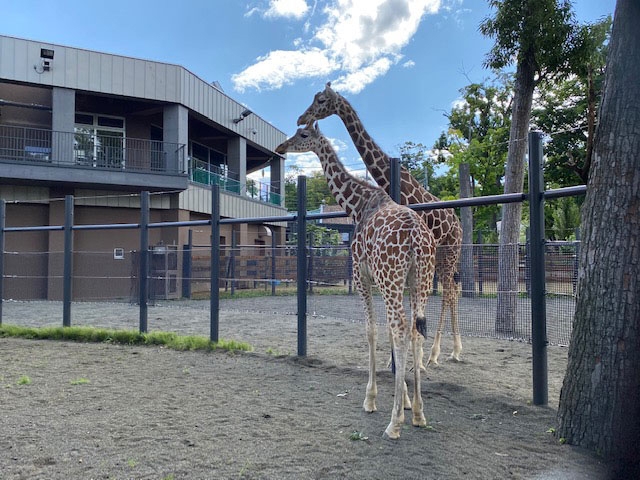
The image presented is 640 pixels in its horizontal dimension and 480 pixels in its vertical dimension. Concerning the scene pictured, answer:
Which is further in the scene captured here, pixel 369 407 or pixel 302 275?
pixel 302 275

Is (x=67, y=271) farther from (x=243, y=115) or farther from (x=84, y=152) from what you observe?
(x=243, y=115)

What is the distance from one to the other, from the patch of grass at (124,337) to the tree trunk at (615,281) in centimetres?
491

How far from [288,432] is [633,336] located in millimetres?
2556

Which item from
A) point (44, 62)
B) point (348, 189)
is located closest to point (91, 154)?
point (44, 62)

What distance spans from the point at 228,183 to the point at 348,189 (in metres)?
17.8

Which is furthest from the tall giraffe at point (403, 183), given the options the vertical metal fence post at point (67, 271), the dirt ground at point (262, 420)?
the vertical metal fence post at point (67, 271)

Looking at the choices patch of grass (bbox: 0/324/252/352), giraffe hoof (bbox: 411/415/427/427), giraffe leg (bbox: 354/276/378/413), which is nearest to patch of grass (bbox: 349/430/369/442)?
giraffe hoof (bbox: 411/415/427/427)

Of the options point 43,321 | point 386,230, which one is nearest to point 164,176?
point 43,321

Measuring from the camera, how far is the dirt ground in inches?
130

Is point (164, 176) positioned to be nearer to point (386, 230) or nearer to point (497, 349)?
point (497, 349)

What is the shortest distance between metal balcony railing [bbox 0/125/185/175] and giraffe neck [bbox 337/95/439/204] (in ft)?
40.8

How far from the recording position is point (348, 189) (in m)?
5.45

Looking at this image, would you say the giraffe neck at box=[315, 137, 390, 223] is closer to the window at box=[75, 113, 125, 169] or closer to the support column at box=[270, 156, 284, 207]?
the window at box=[75, 113, 125, 169]

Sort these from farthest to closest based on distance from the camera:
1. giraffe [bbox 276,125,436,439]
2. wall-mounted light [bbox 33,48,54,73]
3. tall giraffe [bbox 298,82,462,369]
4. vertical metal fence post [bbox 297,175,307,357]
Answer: wall-mounted light [bbox 33,48,54,73], vertical metal fence post [bbox 297,175,307,357], tall giraffe [bbox 298,82,462,369], giraffe [bbox 276,125,436,439]
